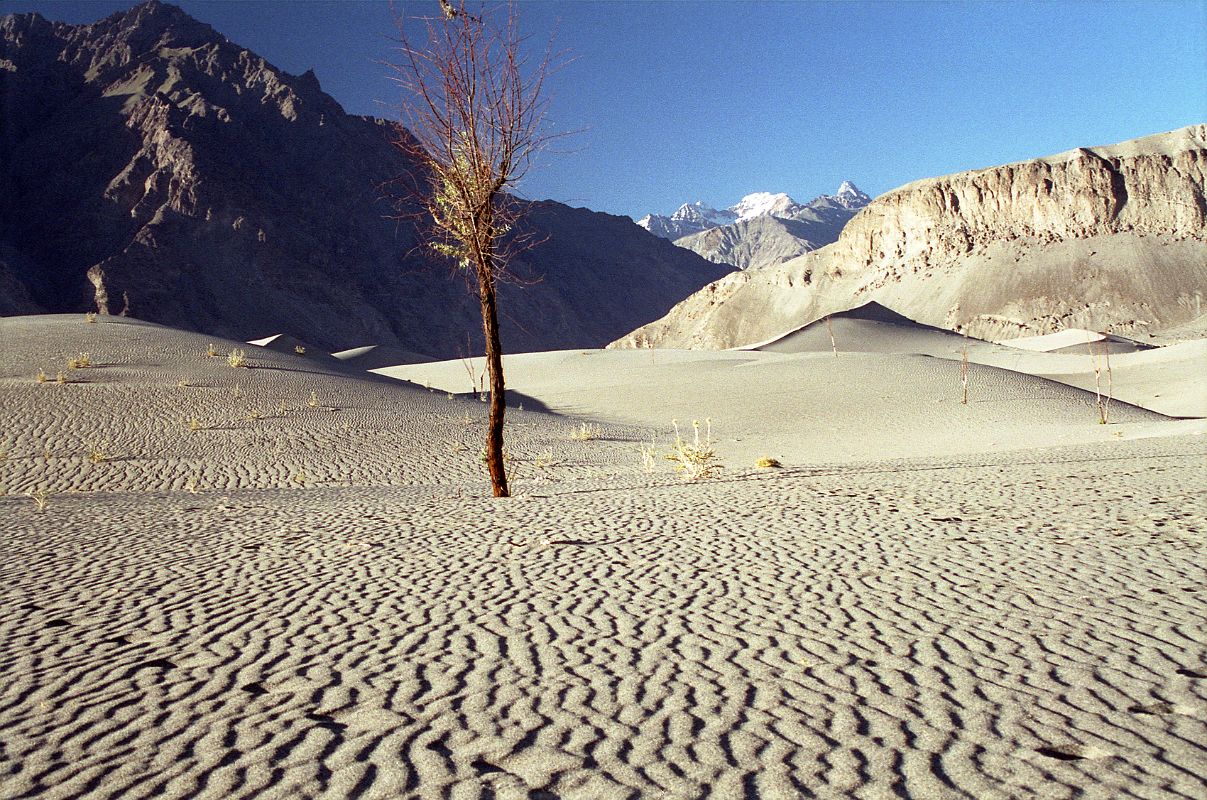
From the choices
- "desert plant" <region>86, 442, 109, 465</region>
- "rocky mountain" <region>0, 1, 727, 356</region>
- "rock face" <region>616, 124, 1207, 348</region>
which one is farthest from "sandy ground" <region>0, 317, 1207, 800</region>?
"rock face" <region>616, 124, 1207, 348</region>

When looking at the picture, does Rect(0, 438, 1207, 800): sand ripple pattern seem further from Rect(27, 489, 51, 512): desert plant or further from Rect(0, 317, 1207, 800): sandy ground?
Rect(27, 489, 51, 512): desert plant

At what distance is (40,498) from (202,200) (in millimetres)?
88152

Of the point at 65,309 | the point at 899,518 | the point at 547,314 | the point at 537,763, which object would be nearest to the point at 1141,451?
the point at 899,518

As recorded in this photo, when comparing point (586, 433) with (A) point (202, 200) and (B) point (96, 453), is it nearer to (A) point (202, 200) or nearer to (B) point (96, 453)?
(B) point (96, 453)

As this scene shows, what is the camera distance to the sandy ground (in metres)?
3.11

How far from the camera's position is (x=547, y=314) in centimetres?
12475

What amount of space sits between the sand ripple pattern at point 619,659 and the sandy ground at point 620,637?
0.02 m

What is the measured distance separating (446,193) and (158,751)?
8411 mm

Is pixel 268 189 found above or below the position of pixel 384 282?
above

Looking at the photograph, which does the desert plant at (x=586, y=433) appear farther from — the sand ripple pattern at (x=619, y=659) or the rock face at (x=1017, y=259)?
the rock face at (x=1017, y=259)

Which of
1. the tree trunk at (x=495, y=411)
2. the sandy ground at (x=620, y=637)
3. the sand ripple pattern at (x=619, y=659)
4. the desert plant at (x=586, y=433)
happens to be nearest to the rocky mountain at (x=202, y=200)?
the desert plant at (x=586, y=433)

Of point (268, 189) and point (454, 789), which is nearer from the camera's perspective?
point (454, 789)

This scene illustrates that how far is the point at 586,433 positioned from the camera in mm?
20484

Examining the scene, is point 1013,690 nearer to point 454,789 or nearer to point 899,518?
point 454,789
